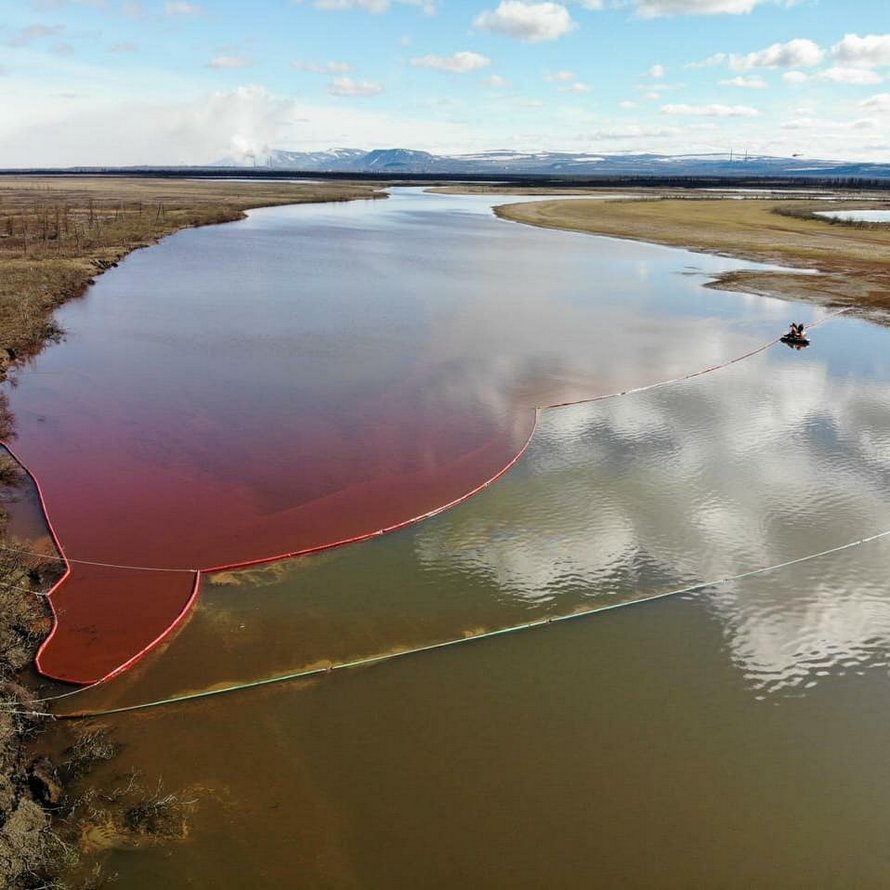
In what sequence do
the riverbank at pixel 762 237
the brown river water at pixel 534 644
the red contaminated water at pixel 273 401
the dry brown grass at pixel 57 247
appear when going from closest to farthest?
the brown river water at pixel 534 644
the red contaminated water at pixel 273 401
the dry brown grass at pixel 57 247
the riverbank at pixel 762 237

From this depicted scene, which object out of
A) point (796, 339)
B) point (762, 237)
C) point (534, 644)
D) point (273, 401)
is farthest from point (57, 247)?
point (762, 237)

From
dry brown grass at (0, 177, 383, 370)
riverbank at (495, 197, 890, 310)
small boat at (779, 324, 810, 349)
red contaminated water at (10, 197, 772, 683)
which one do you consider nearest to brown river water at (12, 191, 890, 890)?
red contaminated water at (10, 197, 772, 683)

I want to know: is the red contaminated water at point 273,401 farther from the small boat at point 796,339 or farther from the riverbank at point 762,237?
the riverbank at point 762,237

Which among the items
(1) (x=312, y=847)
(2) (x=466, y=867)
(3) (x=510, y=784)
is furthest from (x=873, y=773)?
(1) (x=312, y=847)

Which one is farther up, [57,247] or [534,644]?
[57,247]

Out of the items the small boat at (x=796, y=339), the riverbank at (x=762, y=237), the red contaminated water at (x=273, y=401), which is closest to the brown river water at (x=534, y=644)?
the red contaminated water at (x=273, y=401)

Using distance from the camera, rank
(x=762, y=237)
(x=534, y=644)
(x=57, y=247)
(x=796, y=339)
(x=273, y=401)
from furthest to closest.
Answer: (x=762, y=237) → (x=57, y=247) → (x=796, y=339) → (x=273, y=401) → (x=534, y=644)

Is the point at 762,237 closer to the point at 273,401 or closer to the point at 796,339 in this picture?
the point at 796,339
